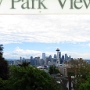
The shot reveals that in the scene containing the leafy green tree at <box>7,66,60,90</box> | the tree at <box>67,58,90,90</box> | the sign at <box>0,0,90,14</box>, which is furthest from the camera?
the tree at <box>67,58,90,90</box>

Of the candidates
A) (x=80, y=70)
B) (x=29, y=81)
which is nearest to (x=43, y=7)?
(x=29, y=81)

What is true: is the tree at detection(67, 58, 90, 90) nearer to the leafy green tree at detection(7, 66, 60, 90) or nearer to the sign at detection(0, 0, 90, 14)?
the leafy green tree at detection(7, 66, 60, 90)

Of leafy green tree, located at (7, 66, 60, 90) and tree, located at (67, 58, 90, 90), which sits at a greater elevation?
leafy green tree, located at (7, 66, 60, 90)

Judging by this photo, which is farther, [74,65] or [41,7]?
[74,65]

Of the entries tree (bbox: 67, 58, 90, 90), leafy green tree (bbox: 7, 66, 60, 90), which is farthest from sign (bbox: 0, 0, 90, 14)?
tree (bbox: 67, 58, 90, 90)

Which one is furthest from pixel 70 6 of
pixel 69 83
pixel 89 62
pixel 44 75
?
pixel 89 62

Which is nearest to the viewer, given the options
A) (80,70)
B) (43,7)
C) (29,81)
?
(43,7)

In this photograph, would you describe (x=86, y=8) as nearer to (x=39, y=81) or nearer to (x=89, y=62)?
(x=39, y=81)

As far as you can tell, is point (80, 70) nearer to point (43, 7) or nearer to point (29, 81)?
point (29, 81)

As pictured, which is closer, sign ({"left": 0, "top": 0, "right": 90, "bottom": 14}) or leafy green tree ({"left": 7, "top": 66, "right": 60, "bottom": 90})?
sign ({"left": 0, "top": 0, "right": 90, "bottom": 14})
